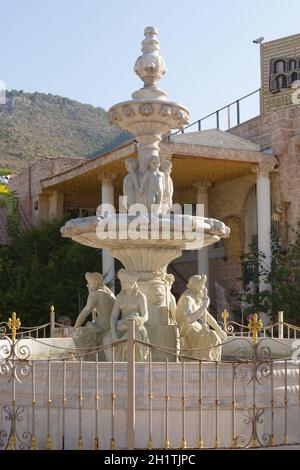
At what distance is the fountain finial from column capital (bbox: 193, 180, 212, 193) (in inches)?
459

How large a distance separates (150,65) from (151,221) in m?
2.36

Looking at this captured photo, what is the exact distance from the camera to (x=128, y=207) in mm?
8906

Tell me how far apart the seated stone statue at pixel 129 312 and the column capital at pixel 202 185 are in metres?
13.2

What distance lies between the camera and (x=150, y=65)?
9070mm

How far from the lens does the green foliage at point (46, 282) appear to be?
18.0 m

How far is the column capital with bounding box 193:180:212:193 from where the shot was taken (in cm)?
2086

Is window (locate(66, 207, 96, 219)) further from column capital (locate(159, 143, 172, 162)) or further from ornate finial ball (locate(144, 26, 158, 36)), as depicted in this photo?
ornate finial ball (locate(144, 26, 158, 36))

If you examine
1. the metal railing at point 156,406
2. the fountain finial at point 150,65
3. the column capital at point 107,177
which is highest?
the column capital at point 107,177

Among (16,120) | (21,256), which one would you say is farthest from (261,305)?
(16,120)

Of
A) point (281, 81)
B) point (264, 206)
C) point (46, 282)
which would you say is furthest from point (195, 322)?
point (281, 81)

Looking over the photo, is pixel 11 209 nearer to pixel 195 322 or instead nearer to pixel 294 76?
pixel 294 76

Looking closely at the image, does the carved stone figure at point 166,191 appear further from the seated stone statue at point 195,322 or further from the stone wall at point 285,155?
the stone wall at point 285,155

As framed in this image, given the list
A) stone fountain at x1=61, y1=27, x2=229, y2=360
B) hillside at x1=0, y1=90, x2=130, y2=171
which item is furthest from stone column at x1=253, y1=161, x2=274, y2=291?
hillside at x1=0, y1=90, x2=130, y2=171

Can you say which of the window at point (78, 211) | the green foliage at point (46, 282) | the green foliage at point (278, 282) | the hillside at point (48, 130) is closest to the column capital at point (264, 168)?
the green foliage at point (278, 282)
